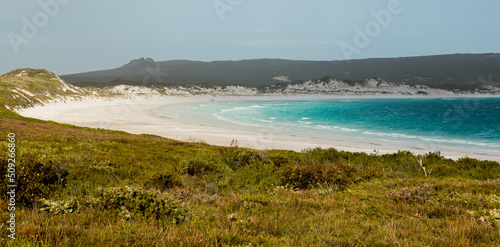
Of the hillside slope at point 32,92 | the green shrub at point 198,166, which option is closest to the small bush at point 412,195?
the green shrub at point 198,166

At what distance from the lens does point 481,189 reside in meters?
7.32

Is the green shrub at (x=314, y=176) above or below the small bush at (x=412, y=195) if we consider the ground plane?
below

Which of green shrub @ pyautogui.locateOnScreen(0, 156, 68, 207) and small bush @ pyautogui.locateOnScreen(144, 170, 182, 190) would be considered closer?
green shrub @ pyautogui.locateOnScreen(0, 156, 68, 207)

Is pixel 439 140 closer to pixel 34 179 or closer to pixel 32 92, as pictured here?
pixel 34 179

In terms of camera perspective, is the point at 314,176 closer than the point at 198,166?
Yes

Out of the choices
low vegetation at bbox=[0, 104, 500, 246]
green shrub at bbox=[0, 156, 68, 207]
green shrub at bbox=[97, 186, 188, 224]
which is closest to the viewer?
low vegetation at bbox=[0, 104, 500, 246]

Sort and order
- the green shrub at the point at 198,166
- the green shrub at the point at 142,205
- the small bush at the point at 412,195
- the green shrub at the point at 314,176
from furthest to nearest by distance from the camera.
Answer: the green shrub at the point at 198,166, the green shrub at the point at 314,176, the small bush at the point at 412,195, the green shrub at the point at 142,205

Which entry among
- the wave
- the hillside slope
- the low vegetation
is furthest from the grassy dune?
the hillside slope

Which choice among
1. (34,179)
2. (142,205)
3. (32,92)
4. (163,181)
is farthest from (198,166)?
(32,92)

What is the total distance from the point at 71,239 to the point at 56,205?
1.92 m

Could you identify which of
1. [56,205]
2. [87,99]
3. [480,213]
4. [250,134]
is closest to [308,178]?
[480,213]

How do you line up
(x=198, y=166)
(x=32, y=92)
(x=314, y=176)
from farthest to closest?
(x=32, y=92) → (x=198, y=166) → (x=314, y=176)

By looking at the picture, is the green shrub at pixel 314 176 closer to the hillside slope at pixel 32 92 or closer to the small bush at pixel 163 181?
the small bush at pixel 163 181

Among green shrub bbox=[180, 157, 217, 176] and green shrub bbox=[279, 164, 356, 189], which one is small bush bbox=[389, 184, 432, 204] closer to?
green shrub bbox=[279, 164, 356, 189]
